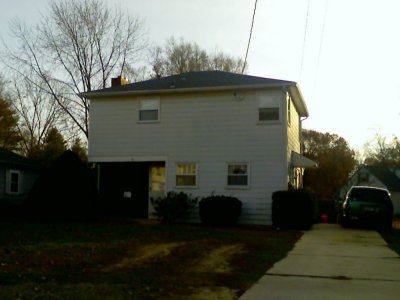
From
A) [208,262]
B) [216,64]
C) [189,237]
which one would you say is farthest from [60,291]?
[216,64]

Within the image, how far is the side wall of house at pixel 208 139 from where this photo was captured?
72.3ft

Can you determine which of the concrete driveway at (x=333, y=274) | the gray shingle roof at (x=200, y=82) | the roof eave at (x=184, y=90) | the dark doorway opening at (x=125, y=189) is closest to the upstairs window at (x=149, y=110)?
the roof eave at (x=184, y=90)

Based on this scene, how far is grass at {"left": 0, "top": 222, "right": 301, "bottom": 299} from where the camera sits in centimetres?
798

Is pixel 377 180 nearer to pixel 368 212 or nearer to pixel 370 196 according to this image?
pixel 370 196

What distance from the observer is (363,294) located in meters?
8.33

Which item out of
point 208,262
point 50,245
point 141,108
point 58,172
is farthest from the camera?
point 141,108

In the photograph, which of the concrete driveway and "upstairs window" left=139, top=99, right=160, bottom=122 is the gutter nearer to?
"upstairs window" left=139, top=99, right=160, bottom=122

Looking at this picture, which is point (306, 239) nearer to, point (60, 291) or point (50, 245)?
point (50, 245)

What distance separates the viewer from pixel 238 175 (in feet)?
73.5

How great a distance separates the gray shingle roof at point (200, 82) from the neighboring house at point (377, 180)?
38.6 m

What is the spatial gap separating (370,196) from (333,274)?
1304 cm

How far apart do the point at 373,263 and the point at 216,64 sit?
1400 inches

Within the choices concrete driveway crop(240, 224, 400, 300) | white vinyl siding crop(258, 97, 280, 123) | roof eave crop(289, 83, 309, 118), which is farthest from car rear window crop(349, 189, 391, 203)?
concrete driveway crop(240, 224, 400, 300)

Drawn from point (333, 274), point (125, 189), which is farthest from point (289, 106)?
point (333, 274)
